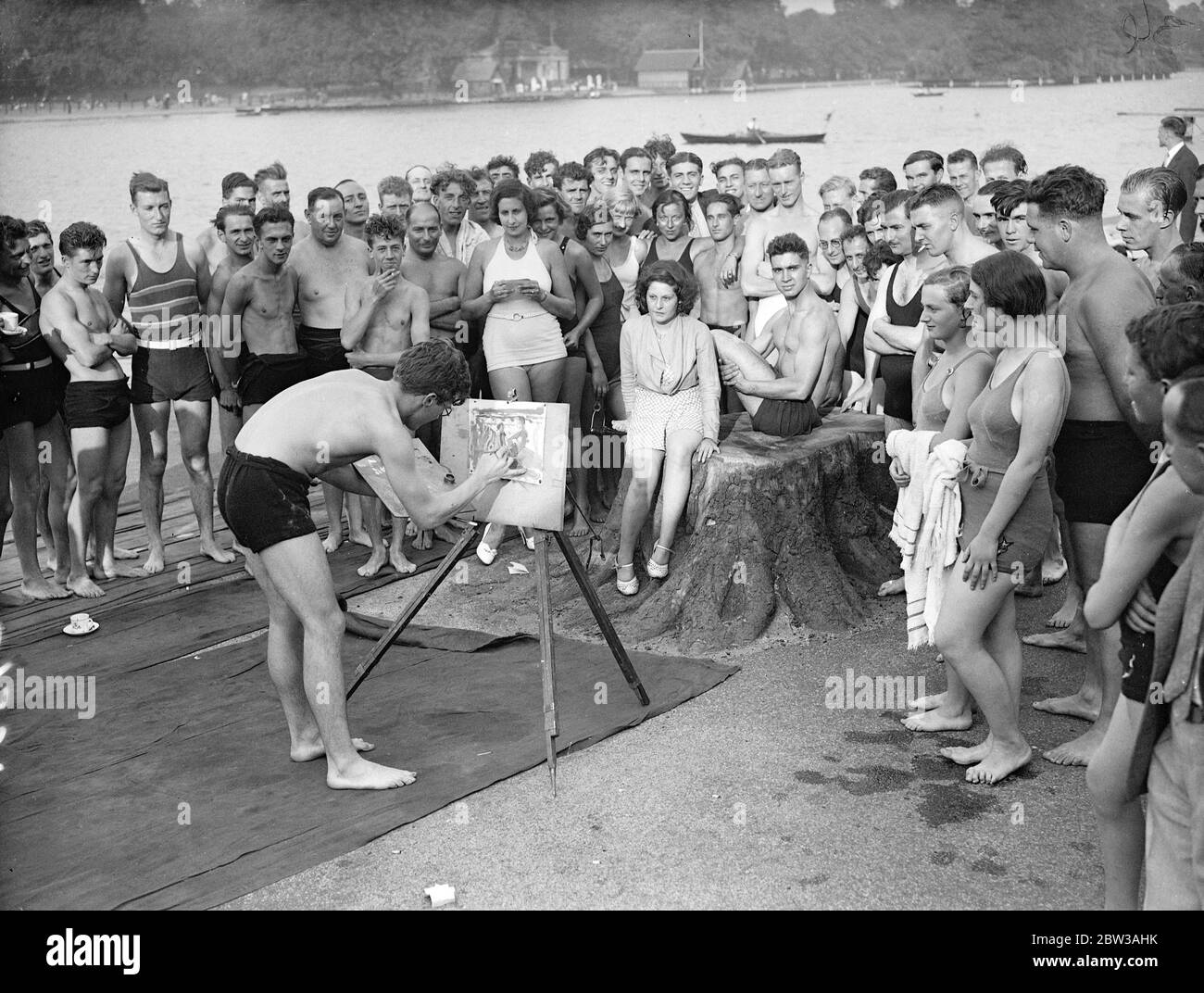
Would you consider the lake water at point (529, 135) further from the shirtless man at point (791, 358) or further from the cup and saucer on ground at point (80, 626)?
the cup and saucer on ground at point (80, 626)

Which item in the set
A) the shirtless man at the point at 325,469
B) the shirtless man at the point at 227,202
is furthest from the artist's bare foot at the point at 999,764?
the shirtless man at the point at 227,202

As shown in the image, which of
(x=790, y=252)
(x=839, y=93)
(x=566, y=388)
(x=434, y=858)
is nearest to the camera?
(x=434, y=858)

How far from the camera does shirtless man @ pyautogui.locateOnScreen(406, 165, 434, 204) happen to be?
838 centimetres

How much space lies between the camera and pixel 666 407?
6.33 meters

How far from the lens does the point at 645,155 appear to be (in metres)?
8.34

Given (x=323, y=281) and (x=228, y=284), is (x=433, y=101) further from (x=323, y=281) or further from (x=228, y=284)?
(x=228, y=284)

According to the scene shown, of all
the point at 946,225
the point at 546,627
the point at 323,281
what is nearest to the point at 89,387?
the point at 323,281

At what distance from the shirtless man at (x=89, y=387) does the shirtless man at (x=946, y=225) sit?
13.8 ft

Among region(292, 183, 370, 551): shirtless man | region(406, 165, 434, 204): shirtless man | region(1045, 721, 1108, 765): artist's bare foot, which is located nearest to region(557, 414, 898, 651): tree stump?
region(1045, 721, 1108, 765): artist's bare foot

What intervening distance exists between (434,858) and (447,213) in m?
4.96

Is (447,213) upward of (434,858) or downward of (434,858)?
upward

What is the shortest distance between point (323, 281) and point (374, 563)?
1643mm
